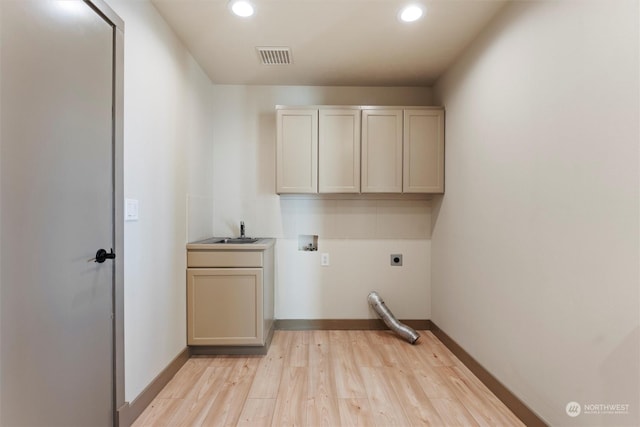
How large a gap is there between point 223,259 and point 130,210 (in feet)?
2.91

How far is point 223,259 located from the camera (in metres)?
2.40

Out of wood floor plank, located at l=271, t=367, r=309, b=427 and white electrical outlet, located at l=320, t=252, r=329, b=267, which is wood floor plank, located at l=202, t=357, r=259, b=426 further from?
white electrical outlet, located at l=320, t=252, r=329, b=267

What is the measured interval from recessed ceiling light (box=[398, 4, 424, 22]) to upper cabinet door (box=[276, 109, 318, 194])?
3.40 ft

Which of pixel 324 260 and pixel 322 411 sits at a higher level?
pixel 324 260

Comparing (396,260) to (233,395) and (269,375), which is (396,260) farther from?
(233,395)

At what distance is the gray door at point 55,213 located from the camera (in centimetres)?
102

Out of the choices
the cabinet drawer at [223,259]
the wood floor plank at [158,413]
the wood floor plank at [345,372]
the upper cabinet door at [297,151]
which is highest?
the upper cabinet door at [297,151]

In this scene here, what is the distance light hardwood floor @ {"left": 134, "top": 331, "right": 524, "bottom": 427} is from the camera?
168 cm

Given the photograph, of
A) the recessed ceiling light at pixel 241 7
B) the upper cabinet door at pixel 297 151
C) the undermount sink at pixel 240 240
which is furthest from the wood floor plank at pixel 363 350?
the recessed ceiling light at pixel 241 7

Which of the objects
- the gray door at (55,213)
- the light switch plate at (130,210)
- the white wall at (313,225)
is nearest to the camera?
the gray door at (55,213)

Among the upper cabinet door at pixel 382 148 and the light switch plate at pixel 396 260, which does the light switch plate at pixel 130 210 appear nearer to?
the upper cabinet door at pixel 382 148

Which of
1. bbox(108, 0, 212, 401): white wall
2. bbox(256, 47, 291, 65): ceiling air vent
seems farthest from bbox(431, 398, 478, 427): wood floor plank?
bbox(256, 47, 291, 65): ceiling air vent

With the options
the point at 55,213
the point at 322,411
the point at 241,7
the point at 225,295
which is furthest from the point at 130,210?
the point at 322,411

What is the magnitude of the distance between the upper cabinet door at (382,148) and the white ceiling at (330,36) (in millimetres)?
440
